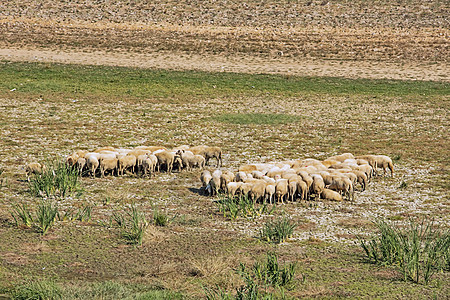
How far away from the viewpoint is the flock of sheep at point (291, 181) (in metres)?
14.2

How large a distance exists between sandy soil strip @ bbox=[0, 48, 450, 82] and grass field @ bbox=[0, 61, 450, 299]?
4.37 meters

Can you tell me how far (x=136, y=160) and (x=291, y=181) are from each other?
15.2 feet

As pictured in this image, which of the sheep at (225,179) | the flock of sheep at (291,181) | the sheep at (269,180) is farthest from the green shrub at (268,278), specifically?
the sheep at (225,179)

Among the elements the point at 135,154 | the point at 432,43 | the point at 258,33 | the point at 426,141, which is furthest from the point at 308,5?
the point at 135,154

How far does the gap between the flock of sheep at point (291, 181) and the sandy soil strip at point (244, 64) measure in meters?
27.2

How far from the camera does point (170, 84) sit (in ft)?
119

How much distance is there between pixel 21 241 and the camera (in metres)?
11.4

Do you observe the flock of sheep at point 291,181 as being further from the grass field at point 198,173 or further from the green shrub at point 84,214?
the green shrub at point 84,214

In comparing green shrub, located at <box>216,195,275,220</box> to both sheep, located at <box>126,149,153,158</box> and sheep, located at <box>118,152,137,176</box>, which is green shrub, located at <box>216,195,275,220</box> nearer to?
sheep, located at <box>118,152,137,176</box>

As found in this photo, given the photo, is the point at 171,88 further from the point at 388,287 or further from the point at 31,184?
the point at 388,287

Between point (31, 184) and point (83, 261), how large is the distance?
536cm

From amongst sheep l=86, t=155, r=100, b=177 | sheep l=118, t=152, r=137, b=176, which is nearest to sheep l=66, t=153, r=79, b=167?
sheep l=86, t=155, r=100, b=177

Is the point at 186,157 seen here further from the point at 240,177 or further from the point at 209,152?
the point at 240,177

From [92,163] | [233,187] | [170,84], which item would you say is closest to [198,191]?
[233,187]
